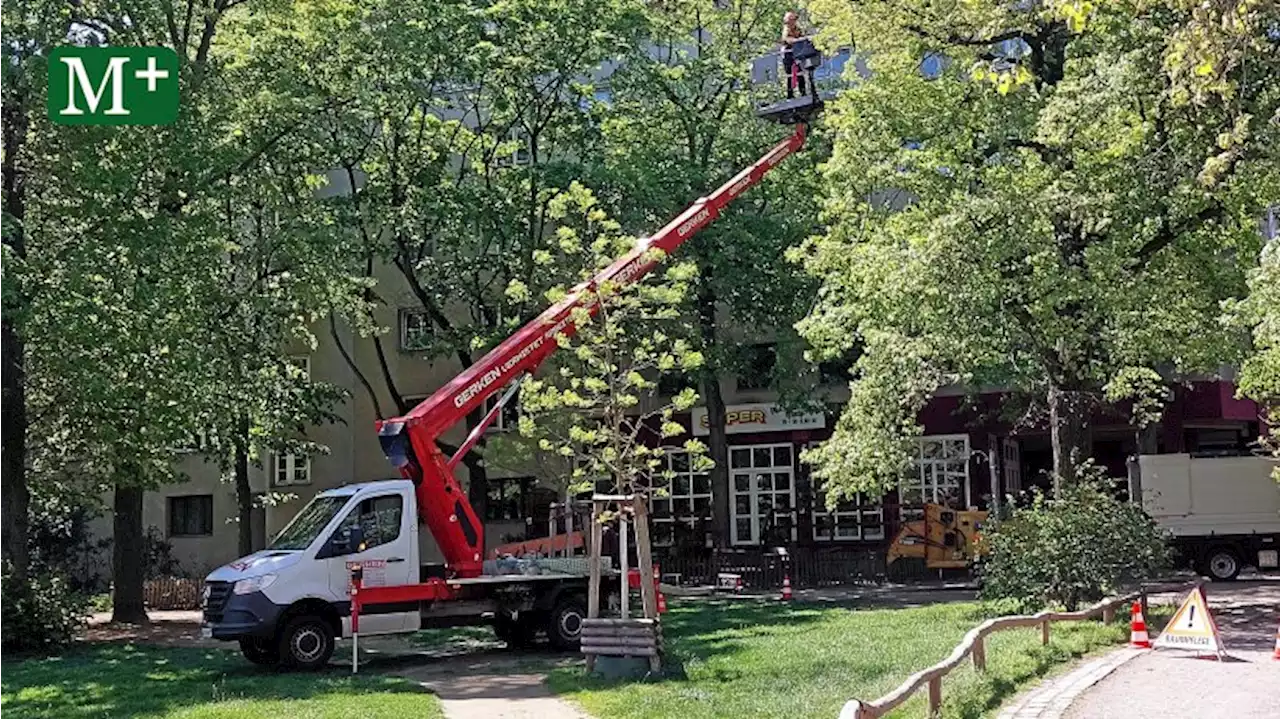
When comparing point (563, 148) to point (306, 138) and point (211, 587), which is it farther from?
point (211, 587)

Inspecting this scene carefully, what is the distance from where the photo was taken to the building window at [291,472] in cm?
4350

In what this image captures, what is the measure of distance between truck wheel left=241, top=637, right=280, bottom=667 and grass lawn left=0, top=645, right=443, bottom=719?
9.4 inches

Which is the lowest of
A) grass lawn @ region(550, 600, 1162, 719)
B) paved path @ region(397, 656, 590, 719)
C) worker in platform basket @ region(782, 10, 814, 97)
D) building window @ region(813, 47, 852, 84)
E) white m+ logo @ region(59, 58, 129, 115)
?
paved path @ region(397, 656, 590, 719)

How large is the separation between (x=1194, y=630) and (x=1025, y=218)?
6.77 metres

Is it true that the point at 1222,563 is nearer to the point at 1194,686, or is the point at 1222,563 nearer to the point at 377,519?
the point at 1194,686

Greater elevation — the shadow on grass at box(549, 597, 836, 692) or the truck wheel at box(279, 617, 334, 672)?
the truck wheel at box(279, 617, 334, 672)

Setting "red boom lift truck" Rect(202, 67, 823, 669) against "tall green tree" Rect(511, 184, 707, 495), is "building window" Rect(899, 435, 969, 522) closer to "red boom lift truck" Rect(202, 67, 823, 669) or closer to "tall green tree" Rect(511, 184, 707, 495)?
"red boom lift truck" Rect(202, 67, 823, 669)

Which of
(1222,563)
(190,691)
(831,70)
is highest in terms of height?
(831,70)

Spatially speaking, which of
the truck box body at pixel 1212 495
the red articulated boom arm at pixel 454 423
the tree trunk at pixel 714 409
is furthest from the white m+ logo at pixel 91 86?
the truck box body at pixel 1212 495

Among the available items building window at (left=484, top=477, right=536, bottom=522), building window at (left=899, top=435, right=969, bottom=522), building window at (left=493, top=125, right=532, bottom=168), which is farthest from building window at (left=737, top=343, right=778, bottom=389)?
A: building window at (left=484, top=477, right=536, bottom=522)

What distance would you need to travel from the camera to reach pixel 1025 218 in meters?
20.2

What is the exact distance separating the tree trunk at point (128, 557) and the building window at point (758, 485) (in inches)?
732

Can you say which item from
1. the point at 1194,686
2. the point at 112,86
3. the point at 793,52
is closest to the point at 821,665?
the point at 1194,686

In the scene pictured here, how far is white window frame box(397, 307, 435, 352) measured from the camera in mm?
35281
